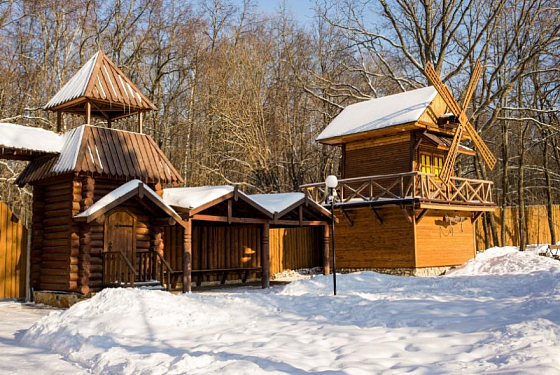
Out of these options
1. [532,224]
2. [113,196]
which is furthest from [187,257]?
[532,224]

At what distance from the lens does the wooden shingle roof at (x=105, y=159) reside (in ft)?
49.8

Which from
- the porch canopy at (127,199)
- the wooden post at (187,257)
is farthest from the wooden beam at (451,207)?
the porch canopy at (127,199)

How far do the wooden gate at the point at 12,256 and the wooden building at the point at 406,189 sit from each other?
1173 centimetres

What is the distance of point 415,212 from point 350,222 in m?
2.94

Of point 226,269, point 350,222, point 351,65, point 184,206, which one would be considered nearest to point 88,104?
point 184,206

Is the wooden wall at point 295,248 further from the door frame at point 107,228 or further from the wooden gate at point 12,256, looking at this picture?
the wooden gate at point 12,256

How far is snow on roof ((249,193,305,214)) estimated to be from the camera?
18280 millimetres

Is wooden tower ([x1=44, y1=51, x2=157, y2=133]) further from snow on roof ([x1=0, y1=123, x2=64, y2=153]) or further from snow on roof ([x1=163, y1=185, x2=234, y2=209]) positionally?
snow on roof ([x1=163, y1=185, x2=234, y2=209])

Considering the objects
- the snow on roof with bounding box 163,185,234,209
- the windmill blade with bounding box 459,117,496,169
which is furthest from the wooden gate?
the windmill blade with bounding box 459,117,496,169

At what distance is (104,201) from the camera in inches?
567

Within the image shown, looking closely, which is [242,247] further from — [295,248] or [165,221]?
[165,221]

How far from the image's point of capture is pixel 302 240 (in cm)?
2645

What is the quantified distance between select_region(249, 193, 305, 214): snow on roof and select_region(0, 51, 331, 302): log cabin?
0.07m

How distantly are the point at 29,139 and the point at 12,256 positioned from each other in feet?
12.0
